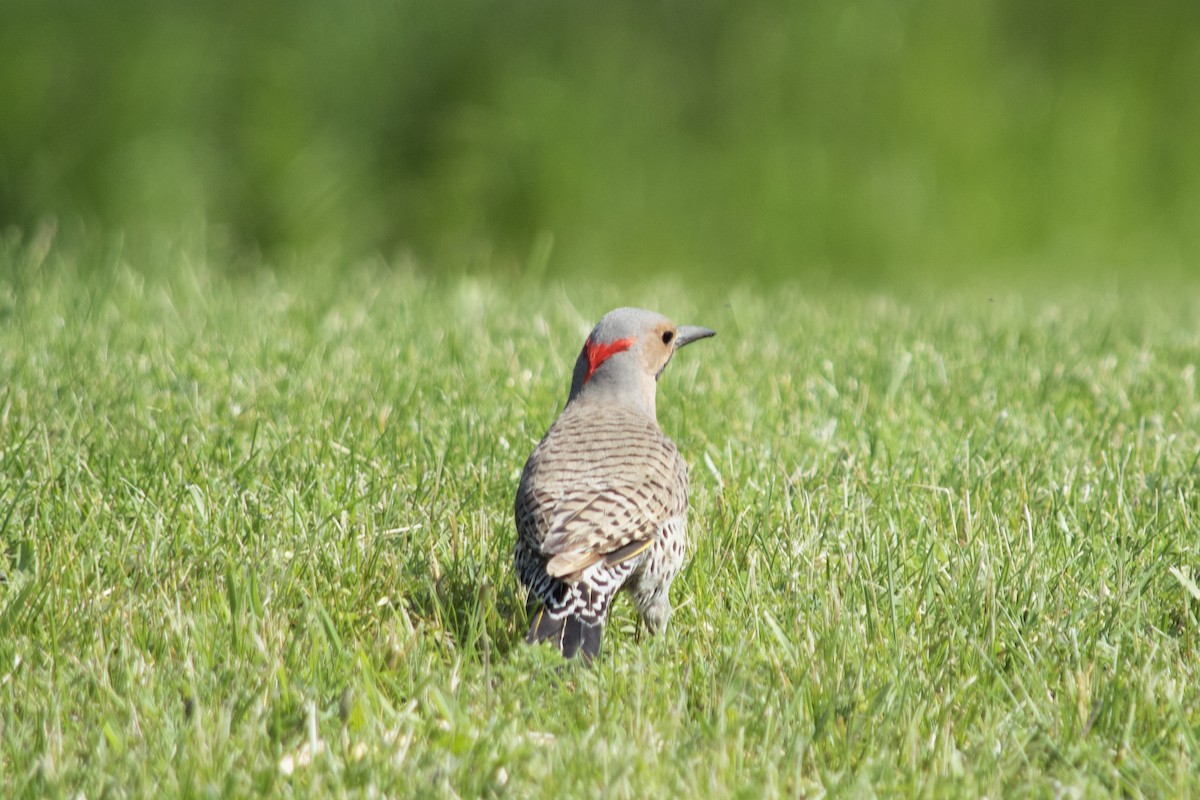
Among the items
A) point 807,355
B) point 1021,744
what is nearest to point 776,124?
point 807,355

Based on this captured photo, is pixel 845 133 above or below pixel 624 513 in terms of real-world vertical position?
above

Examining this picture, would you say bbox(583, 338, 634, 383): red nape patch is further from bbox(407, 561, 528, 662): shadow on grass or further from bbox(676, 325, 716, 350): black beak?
bbox(407, 561, 528, 662): shadow on grass

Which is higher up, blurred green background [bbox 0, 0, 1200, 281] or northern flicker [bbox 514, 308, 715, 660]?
blurred green background [bbox 0, 0, 1200, 281]

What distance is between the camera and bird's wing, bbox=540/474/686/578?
3.51 m

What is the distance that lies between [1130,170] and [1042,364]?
782 centimetres

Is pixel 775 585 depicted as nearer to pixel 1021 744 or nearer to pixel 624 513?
pixel 624 513

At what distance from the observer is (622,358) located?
178 inches

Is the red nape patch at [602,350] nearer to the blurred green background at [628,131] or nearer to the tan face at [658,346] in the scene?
the tan face at [658,346]

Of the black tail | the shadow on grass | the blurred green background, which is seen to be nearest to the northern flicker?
the black tail

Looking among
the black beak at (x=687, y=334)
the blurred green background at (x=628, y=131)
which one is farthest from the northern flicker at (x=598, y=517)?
the blurred green background at (x=628, y=131)

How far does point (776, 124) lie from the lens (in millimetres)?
12078

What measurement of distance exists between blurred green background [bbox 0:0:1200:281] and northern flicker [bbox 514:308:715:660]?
5.59 meters

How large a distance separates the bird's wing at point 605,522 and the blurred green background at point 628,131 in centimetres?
603

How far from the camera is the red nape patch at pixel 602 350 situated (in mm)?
4504
